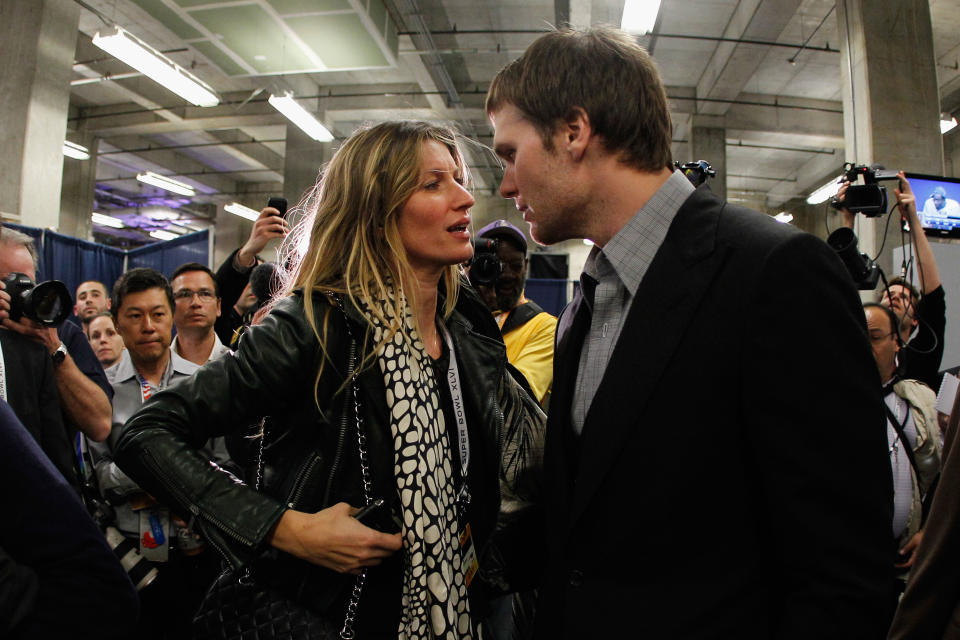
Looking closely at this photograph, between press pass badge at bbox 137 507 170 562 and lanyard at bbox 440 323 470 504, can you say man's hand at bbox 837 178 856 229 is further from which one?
press pass badge at bbox 137 507 170 562

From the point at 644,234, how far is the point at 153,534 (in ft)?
6.09

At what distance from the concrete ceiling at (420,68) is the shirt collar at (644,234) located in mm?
6191

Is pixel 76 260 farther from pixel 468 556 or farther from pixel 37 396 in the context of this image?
pixel 468 556

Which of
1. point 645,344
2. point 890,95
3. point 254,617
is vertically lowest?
point 254,617

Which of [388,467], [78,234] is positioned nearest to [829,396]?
[388,467]

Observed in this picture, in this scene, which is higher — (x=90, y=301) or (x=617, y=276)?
(x=90, y=301)

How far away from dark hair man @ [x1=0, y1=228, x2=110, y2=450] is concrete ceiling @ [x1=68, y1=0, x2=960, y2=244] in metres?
4.98

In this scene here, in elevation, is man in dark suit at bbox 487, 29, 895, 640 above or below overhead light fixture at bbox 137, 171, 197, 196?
below

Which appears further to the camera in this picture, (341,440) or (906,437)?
(906,437)

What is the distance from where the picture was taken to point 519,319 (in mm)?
2352

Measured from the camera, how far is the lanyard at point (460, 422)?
1.25 meters

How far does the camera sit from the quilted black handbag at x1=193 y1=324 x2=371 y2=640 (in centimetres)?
101

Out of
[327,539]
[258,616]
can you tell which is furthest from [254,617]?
[327,539]

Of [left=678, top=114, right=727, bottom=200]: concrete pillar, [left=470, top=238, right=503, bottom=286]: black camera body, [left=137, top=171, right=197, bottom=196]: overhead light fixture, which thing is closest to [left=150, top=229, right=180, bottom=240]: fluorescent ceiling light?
[left=137, top=171, right=197, bottom=196]: overhead light fixture
